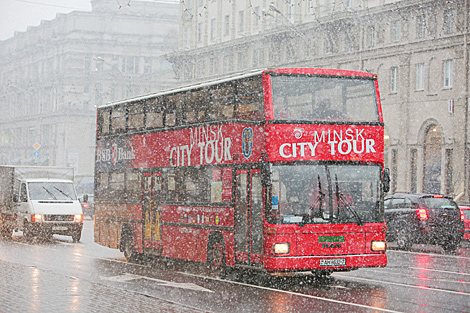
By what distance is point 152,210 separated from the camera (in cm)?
1964

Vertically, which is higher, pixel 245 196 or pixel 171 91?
pixel 171 91

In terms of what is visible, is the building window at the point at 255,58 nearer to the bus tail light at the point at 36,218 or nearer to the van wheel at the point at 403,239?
the bus tail light at the point at 36,218

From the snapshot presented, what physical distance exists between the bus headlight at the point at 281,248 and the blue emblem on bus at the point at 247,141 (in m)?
1.94

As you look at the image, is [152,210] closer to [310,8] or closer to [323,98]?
[323,98]

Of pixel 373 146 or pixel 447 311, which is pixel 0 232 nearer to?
pixel 373 146

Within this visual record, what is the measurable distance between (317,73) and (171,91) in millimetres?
4577

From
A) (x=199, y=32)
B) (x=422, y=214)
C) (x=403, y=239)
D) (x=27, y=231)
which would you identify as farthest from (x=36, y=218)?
(x=199, y=32)

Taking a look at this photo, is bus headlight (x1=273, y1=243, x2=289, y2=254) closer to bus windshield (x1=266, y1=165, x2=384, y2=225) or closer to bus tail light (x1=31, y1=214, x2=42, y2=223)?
bus windshield (x1=266, y1=165, x2=384, y2=225)

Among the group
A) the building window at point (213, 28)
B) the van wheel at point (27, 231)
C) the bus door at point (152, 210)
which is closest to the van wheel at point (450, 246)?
the bus door at point (152, 210)

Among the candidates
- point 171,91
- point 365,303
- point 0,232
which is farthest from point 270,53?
point 365,303

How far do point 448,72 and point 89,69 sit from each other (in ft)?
226

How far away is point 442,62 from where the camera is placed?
4969 centimetres

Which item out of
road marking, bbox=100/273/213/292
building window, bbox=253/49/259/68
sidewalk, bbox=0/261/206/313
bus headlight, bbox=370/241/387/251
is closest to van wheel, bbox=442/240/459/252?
bus headlight, bbox=370/241/387/251

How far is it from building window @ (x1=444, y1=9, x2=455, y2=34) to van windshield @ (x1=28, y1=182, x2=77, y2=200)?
27720 mm
